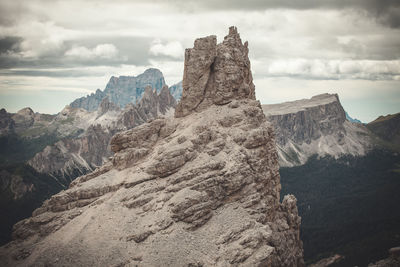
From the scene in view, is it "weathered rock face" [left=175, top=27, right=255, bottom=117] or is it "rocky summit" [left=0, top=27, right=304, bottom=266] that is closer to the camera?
"rocky summit" [left=0, top=27, right=304, bottom=266]

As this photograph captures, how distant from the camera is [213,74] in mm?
116188

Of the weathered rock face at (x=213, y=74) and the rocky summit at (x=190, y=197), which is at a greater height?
the weathered rock face at (x=213, y=74)

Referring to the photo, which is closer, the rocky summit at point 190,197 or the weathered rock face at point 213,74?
the rocky summit at point 190,197

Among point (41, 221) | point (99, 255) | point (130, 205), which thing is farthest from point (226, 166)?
point (41, 221)

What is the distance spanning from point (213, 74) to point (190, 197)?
139 ft

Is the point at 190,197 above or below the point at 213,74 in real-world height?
below

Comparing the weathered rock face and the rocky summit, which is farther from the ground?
the weathered rock face

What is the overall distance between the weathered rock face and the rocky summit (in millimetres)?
308

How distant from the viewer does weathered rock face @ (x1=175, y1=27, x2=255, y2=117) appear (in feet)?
370

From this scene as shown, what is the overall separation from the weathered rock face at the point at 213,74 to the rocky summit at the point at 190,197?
31 cm

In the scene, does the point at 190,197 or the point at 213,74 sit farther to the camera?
the point at 213,74

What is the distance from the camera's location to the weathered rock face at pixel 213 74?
370 feet

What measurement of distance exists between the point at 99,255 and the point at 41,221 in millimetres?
22920

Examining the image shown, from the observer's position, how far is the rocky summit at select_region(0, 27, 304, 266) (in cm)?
8588
